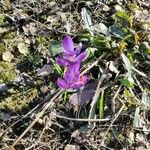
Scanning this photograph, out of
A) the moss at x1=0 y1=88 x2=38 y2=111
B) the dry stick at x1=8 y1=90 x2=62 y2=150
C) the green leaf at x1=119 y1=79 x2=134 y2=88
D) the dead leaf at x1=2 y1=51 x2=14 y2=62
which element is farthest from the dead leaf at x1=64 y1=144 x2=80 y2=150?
the dead leaf at x1=2 y1=51 x2=14 y2=62

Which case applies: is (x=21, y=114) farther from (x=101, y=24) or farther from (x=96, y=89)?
(x=101, y=24)

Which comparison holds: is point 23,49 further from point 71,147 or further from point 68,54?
point 71,147

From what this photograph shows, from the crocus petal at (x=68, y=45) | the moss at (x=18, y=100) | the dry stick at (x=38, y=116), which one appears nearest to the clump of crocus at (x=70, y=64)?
the crocus petal at (x=68, y=45)

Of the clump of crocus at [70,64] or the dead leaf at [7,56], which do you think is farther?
the dead leaf at [7,56]

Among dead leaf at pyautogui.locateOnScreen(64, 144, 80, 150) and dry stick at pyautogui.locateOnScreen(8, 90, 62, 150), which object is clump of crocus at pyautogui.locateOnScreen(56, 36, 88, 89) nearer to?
dry stick at pyautogui.locateOnScreen(8, 90, 62, 150)

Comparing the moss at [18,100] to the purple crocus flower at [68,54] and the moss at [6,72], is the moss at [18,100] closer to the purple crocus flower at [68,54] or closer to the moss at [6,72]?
the moss at [6,72]
